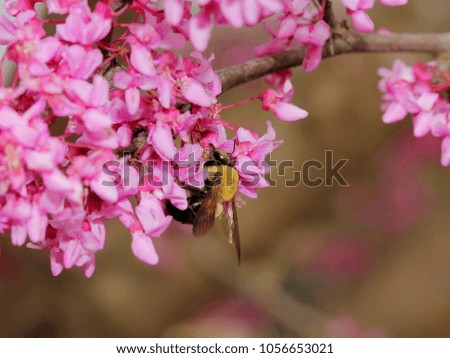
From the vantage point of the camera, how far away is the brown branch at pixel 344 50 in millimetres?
679

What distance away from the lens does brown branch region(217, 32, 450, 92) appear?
2.23ft

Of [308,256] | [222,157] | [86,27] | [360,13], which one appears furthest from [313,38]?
[308,256]

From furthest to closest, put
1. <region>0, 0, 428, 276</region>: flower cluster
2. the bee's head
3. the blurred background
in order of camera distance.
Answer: the blurred background
the bee's head
<region>0, 0, 428, 276</region>: flower cluster

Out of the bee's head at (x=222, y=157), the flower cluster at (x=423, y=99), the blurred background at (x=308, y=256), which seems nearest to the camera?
the bee's head at (x=222, y=157)

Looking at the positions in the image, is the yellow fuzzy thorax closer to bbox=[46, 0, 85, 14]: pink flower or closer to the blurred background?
bbox=[46, 0, 85, 14]: pink flower

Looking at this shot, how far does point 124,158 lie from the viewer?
56 cm

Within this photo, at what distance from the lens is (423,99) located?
2.61 feet

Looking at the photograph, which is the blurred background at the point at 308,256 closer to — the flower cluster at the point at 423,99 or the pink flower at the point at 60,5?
the flower cluster at the point at 423,99

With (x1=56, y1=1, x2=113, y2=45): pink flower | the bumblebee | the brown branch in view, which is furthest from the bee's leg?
(x1=56, y1=1, x2=113, y2=45): pink flower

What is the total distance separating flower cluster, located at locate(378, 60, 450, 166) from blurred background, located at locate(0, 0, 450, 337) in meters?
0.91

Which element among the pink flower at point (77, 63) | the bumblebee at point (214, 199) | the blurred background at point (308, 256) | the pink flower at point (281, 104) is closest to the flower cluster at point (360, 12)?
the pink flower at point (281, 104)

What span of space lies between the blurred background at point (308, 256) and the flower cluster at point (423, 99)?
0.91m

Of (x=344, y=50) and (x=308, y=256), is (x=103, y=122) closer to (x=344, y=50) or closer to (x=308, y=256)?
(x=344, y=50)
